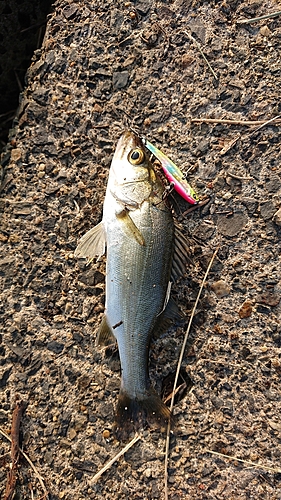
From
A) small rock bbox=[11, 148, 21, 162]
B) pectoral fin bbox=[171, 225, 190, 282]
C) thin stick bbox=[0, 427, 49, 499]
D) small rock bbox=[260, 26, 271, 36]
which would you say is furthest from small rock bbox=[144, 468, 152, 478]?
small rock bbox=[260, 26, 271, 36]

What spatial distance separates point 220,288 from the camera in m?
2.93

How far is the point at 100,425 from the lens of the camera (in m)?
2.93

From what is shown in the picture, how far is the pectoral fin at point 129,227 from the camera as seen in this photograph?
101 inches

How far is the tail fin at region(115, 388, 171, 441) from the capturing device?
9.16 ft

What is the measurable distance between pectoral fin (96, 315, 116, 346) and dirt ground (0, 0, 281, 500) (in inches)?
7.9

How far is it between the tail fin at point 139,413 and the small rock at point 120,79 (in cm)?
213

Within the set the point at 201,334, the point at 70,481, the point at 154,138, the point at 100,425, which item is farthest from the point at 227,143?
the point at 70,481

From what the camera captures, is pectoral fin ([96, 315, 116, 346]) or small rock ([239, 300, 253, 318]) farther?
small rock ([239, 300, 253, 318])

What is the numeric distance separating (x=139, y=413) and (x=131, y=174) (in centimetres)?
157

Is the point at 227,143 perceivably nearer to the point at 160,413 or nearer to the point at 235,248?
the point at 235,248

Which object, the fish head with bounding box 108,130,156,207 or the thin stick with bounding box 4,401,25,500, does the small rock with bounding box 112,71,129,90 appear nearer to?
the fish head with bounding box 108,130,156,207

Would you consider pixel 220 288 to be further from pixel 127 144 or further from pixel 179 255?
pixel 127 144

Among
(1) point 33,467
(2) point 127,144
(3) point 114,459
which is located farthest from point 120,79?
(1) point 33,467

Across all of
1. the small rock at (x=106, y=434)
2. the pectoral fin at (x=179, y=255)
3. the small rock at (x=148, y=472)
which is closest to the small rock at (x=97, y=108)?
the pectoral fin at (x=179, y=255)
